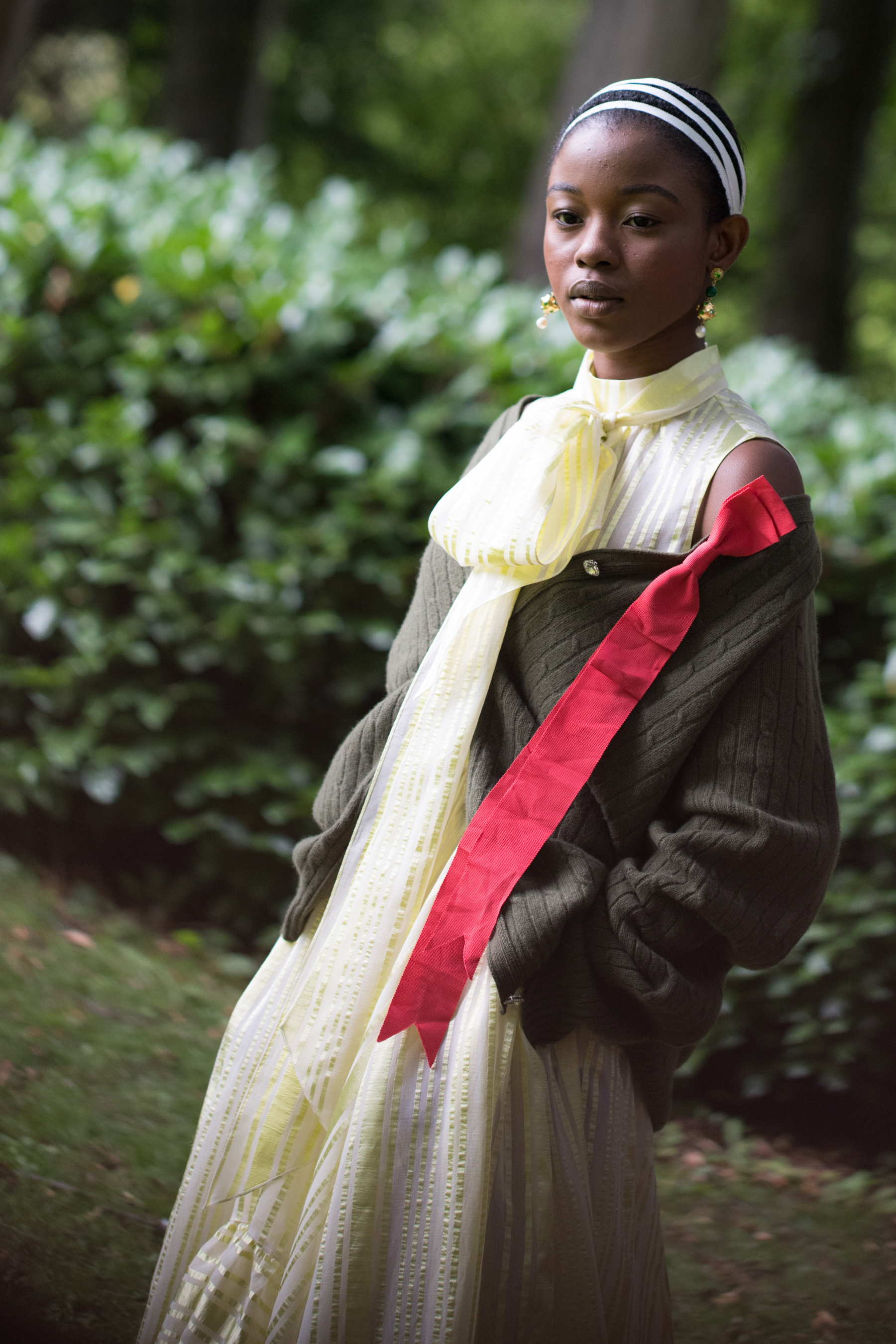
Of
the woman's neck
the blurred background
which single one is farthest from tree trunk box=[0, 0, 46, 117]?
the woman's neck

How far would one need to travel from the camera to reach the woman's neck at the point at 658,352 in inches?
65.8

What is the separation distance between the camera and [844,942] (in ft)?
11.1

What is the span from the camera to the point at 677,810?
165cm

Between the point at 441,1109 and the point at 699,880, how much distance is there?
0.48m

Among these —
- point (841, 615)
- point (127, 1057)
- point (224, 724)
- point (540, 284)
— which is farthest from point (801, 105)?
point (127, 1057)

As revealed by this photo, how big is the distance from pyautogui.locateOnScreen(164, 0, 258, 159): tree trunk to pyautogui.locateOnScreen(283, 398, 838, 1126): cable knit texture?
999 cm

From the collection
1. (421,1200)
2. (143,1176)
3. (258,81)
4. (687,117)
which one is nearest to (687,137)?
(687,117)

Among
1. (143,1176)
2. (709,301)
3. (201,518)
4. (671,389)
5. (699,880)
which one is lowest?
(143,1176)

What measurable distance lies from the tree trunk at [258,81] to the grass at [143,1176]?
8.95m

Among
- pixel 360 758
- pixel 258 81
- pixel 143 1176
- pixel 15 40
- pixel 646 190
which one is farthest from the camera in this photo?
pixel 258 81

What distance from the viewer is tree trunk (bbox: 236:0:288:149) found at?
10.6 metres

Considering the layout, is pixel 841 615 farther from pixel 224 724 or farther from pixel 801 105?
pixel 801 105

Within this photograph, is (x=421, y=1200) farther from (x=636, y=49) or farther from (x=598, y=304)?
(x=636, y=49)

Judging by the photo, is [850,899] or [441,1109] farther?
[850,899]
